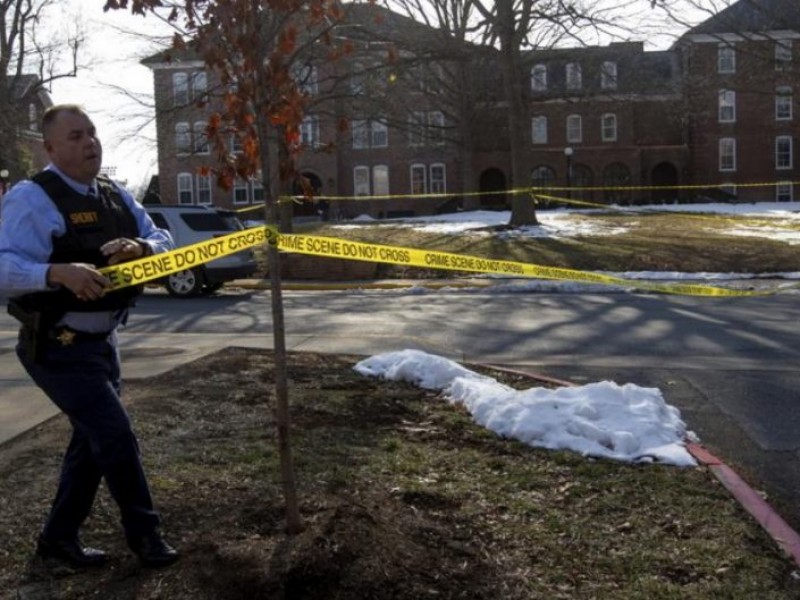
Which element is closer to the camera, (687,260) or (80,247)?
(80,247)

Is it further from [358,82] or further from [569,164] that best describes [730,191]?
[358,82]

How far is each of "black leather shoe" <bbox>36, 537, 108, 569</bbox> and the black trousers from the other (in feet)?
0.10

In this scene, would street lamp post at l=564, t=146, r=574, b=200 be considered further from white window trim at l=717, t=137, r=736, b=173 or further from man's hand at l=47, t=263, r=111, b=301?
man's hand at l=47, t=263, r=111, b=301

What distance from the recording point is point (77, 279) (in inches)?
131

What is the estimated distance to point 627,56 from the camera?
3394 centimetres

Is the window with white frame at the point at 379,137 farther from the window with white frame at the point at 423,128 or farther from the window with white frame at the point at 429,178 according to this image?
the window with white frame at the point at 423,128

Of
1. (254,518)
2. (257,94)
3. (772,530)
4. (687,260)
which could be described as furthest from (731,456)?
(687,260)

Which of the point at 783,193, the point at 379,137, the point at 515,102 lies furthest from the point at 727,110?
the point at 515,102

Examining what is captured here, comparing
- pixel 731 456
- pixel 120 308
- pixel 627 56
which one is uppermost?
pixel 627 56

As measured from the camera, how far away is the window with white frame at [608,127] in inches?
2295

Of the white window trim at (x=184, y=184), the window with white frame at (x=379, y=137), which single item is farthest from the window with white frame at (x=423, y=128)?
the white window trim at (x=184, y=184)

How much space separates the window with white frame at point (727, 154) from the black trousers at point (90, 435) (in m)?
58.8

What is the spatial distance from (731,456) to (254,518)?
340cm

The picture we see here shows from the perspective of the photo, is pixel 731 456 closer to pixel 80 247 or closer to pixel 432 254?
pixel 432 254
